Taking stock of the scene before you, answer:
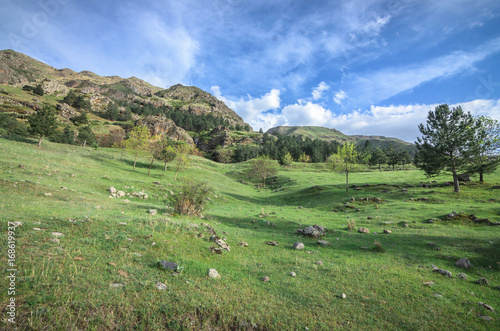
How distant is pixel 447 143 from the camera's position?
1375 inches

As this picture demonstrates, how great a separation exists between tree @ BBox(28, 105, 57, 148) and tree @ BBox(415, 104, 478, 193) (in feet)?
244

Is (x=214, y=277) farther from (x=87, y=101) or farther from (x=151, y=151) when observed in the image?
(x=87, y=101)

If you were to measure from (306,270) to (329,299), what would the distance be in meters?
2.15

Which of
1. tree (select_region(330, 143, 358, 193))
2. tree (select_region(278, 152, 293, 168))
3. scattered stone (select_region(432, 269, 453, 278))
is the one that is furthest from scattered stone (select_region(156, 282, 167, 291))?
tree (select_region(278, 152, 293, 168))

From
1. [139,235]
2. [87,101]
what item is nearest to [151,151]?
[139,235]

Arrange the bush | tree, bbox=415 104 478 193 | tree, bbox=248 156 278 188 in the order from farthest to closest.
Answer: tree, bbox=248 156 278 188 → tree, bbox=415 104 478 193 → the bush

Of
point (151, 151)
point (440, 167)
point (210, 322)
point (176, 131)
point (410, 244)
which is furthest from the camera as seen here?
point (176, 131)

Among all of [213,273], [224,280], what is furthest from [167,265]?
[224,280]

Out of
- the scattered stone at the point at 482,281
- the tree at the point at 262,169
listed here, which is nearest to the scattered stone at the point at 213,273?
the scattered stone at the point at 482,281

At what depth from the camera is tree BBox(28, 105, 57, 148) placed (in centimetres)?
3906

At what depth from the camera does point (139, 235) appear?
880 cm

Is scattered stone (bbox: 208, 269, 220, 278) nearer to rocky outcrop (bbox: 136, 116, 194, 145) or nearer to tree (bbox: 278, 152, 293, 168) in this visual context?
tree (bbox: 278, 152, 293, 168)

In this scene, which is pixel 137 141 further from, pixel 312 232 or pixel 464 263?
pixel 464 263

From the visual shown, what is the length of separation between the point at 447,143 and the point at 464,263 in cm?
3487
